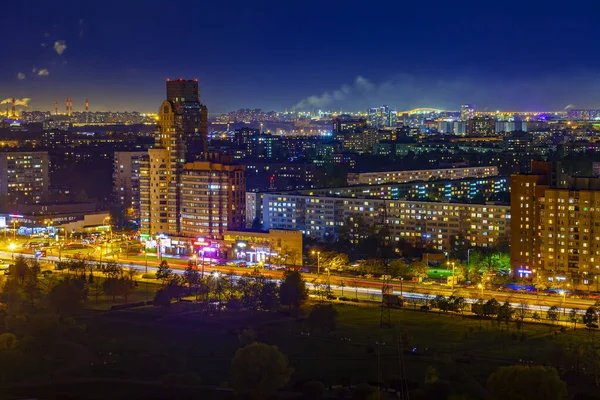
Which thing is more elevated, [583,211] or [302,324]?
[583,211]

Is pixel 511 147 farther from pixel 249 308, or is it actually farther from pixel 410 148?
pixel 249 308

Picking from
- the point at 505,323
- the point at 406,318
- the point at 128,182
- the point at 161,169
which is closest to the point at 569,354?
the point at 505,323

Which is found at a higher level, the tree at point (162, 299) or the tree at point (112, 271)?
the tree at point (112, 271)

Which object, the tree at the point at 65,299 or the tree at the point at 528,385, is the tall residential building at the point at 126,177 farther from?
the tree at the point at 528,385

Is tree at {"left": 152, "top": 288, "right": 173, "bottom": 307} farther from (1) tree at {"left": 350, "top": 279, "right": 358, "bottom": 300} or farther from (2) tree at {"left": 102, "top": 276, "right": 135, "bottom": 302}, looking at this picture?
(1) tree at {"left": 350, "top": 279, "right": 358, "bottom": 300}

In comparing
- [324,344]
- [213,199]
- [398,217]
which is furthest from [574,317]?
[213,199]

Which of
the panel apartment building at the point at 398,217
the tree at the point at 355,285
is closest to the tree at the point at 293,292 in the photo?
the tree at the point at 355,285
